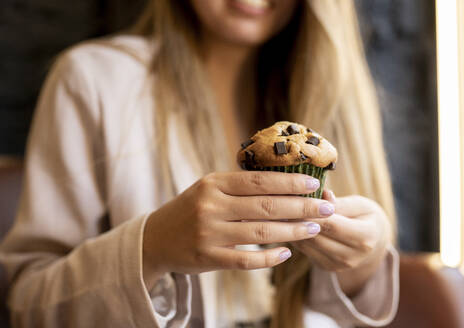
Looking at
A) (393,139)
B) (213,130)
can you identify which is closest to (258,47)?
(213,130)

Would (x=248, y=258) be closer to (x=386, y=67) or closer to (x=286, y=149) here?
(x=286, y=149)

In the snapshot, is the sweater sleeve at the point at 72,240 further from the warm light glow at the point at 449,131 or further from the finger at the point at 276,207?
the warm light glow at the point at 449,131

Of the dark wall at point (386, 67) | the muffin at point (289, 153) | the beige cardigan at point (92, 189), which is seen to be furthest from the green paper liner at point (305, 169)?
the dark wall at point (386, 67)

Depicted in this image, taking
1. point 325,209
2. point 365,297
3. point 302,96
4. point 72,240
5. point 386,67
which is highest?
point 386,67

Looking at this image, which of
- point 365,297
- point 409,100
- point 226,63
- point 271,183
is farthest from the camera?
point 409,100

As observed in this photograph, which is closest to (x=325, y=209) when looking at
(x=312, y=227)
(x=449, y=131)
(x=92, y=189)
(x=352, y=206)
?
(x=312, y=227)

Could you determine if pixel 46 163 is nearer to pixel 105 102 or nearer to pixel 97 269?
pixel 105 102

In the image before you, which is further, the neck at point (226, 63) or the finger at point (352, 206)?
the neck at point (226, 63)
